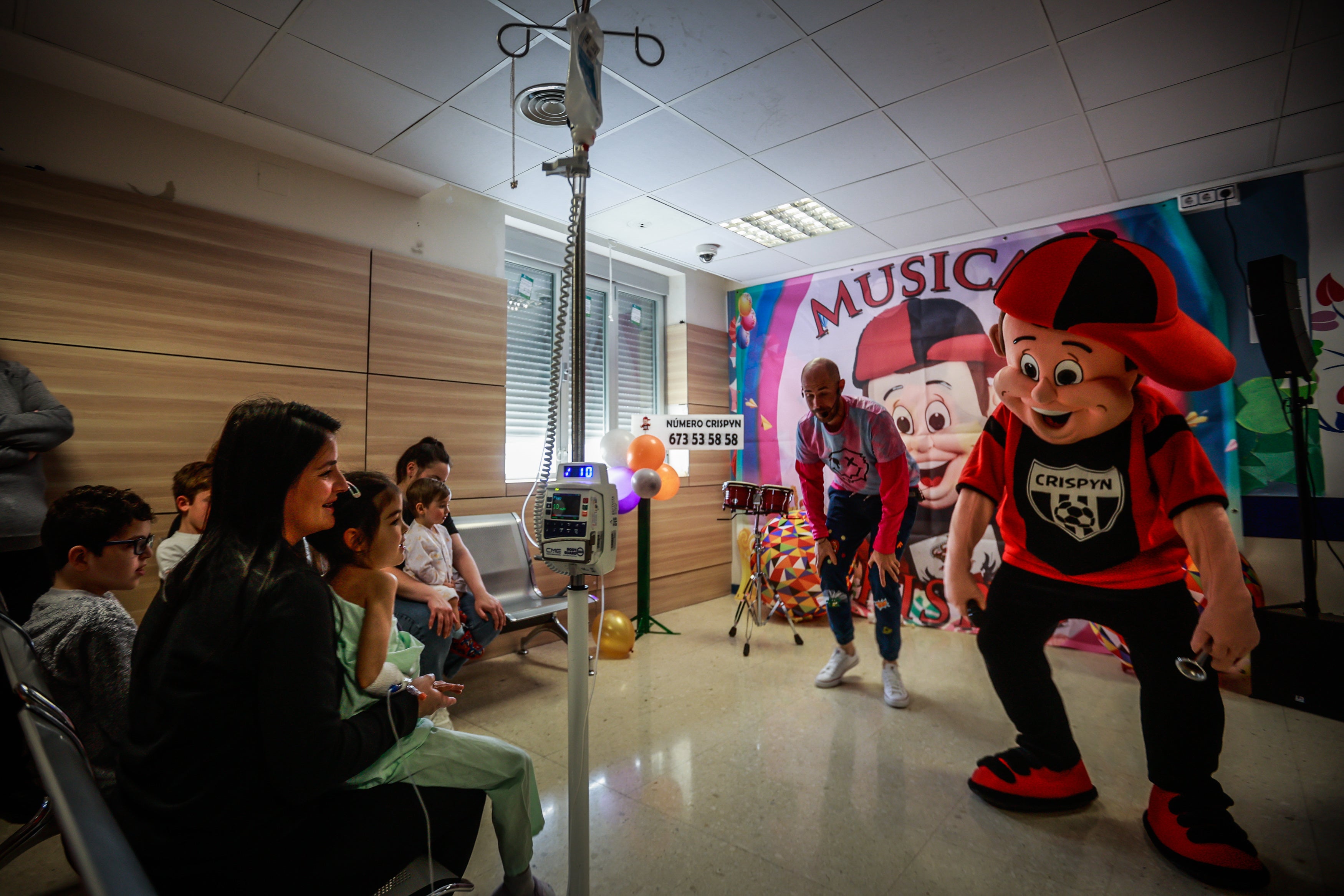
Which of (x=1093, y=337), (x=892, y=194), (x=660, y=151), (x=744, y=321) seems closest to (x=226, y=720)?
(x=1093, y=337)

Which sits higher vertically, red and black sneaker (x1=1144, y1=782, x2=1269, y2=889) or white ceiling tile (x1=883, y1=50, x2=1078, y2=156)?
white ceiling tile (x1=883, y1=50, x2=1078, y2=156)

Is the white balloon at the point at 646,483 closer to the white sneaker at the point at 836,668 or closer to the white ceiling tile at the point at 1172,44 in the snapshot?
the white sneaker at the point at 836,668

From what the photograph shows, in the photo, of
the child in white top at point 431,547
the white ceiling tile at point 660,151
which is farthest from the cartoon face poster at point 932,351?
the child in white top at point 431,547

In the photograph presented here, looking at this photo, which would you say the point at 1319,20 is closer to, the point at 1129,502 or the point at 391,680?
the point at 1129,502

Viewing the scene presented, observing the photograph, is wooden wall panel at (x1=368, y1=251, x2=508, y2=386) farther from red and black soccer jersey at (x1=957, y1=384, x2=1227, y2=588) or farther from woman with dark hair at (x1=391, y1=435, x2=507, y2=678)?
red and black soccer jersey at (x1=957, y1=384, x2=1227, y2=588)

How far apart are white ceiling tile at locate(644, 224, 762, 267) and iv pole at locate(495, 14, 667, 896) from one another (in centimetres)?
265

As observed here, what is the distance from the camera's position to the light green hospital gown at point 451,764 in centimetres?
111

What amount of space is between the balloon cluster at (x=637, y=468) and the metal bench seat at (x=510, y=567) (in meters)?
0.66

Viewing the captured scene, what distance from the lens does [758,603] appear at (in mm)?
3939

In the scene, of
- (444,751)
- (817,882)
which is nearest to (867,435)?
(817,882)

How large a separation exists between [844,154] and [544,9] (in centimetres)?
158

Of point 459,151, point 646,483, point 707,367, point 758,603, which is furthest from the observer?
point 707,367

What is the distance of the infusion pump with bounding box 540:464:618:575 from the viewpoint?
1.34m

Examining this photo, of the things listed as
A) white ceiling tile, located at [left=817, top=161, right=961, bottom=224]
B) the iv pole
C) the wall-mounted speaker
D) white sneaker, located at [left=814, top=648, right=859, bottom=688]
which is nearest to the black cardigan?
the iv pole
